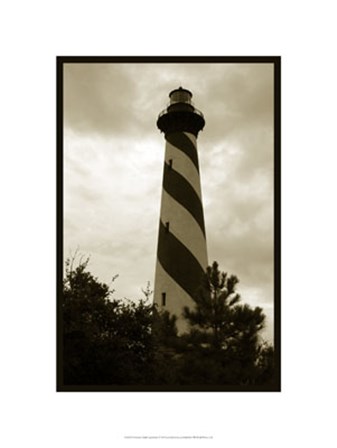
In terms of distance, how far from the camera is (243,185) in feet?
14.8

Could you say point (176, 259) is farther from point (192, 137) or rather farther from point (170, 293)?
point (192, 137)

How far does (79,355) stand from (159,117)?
10.9 feet

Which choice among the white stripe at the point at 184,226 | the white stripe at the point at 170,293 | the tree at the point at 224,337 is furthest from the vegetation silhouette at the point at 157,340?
the white stripe at the point at 184,226

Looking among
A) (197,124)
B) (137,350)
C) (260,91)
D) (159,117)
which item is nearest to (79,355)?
(137,350)

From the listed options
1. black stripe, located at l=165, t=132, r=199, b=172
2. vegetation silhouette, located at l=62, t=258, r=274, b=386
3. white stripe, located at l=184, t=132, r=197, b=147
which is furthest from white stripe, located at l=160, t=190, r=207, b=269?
vegetation silhouette, located at l=62, t=258, r=274, b=386

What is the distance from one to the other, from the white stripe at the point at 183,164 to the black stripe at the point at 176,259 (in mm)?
835

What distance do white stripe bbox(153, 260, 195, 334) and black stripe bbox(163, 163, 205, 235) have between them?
0.96 metres

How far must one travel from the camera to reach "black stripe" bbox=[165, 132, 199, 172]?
23.3 ft

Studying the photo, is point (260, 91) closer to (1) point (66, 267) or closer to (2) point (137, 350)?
(1) point (66, 267)

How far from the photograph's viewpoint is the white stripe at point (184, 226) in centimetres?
660

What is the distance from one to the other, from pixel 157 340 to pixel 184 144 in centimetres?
368

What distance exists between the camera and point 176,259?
6.79m

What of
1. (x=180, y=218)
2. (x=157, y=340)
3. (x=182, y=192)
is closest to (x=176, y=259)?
(x=180, y=218)

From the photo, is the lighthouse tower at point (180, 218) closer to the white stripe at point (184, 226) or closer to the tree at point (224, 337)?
the white stripe at point (184, 226)
